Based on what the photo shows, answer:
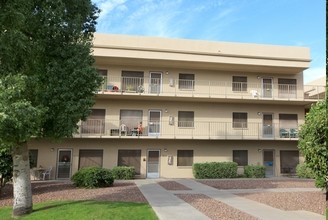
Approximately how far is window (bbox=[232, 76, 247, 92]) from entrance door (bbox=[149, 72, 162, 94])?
603 centimetres

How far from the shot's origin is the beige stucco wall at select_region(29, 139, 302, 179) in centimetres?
2277

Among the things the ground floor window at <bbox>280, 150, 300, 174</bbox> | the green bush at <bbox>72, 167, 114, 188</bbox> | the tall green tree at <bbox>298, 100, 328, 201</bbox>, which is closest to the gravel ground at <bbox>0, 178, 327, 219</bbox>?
the green bush at <bbox>72, 167, 114, 188</bbox>

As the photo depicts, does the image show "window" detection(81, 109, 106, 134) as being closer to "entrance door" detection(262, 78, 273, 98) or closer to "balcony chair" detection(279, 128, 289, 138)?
"entrance door" detection(262, 78, 273, 98)

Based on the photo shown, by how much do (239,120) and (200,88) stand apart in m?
4.08

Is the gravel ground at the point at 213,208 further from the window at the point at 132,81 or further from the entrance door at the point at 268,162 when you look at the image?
the entrance door at the point at 268,162

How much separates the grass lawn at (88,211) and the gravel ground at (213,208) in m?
1.82

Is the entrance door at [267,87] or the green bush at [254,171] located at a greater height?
the entrance door at [267,87]

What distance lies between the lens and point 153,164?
2362 cm

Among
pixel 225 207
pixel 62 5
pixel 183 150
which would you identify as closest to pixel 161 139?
pixel 183 150

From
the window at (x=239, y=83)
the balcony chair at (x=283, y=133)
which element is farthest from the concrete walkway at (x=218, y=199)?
the window at (x=239, y=83)

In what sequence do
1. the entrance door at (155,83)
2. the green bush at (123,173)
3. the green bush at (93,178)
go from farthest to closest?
the entrance door at (155,83)
the green bush at (123,173)
the green bush at (93,178)

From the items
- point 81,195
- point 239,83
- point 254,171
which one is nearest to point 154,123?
point 239,83

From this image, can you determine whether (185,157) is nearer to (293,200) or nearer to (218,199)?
(218,199)

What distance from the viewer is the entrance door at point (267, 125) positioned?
24.9 metres
